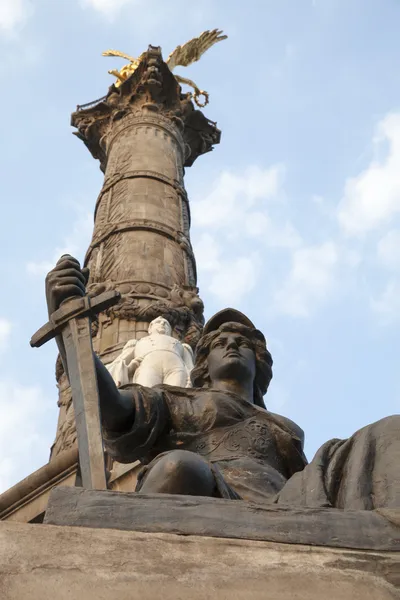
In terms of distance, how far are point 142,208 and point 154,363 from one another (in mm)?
4585

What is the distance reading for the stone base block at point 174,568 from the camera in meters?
2.35

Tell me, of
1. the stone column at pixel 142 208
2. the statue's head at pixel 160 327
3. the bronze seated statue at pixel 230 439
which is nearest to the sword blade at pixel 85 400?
the bronze seated statue at pixel 230 439

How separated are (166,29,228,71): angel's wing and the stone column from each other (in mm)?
2631

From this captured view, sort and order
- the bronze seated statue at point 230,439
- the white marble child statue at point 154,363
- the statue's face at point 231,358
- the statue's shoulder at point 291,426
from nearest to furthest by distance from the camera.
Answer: the bronze seated statue at point 230,439
the statue's shoulder at point 291,426
the statue's face at point 231,358
the white marble child statue at point 154,363

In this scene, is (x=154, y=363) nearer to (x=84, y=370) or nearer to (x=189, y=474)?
(x=84, y=370)

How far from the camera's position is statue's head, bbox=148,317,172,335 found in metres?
9.24

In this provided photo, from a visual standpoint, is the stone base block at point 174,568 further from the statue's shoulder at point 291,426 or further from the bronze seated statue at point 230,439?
the statue's shoulder at point 291,426

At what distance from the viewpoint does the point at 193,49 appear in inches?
766

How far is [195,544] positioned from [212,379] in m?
2.54

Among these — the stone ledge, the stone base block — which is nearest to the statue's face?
the stone ledge

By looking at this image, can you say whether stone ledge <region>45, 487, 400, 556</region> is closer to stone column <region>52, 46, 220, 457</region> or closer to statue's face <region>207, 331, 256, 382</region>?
statue's face <region>207, 331, 256, 382</region>

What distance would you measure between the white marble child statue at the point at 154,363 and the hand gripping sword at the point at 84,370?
3.50 meters

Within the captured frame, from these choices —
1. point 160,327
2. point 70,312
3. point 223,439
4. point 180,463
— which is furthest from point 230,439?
point 160,327

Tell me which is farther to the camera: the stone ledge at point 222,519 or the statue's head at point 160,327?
the statue's head at point 160,327
